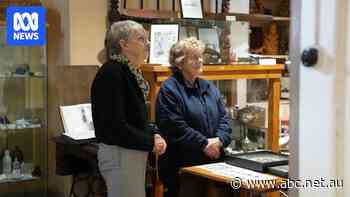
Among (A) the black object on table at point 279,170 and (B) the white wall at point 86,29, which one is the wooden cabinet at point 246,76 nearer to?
(B) the white wall at point 86,29

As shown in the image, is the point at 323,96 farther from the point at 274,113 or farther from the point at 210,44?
the point at 274,113

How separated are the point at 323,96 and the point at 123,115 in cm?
184

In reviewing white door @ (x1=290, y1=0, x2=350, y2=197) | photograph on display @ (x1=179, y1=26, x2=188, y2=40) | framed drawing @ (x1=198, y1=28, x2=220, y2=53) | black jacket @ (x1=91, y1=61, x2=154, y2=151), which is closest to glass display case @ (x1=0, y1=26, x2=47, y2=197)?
photograph on display @ (x1=179, y1=26, x2=188, y2=40)

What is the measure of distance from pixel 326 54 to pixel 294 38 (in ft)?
0.20

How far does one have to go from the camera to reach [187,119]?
3.01 metres

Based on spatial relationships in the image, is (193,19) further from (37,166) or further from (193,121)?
(37,166)

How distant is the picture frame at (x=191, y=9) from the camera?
3697 mm

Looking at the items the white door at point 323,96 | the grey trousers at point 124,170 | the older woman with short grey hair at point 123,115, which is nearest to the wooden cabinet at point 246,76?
the older woman with short grey hair at point 123,115

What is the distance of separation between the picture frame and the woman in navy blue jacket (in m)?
0.63

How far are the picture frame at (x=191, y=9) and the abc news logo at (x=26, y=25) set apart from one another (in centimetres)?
101

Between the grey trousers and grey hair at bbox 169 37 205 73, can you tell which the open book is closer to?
grey hair at bbox 169 37 205 73

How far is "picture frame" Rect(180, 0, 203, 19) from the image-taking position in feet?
12.1

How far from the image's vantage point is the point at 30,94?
3.92 m

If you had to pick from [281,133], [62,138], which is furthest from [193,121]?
[281,133]
